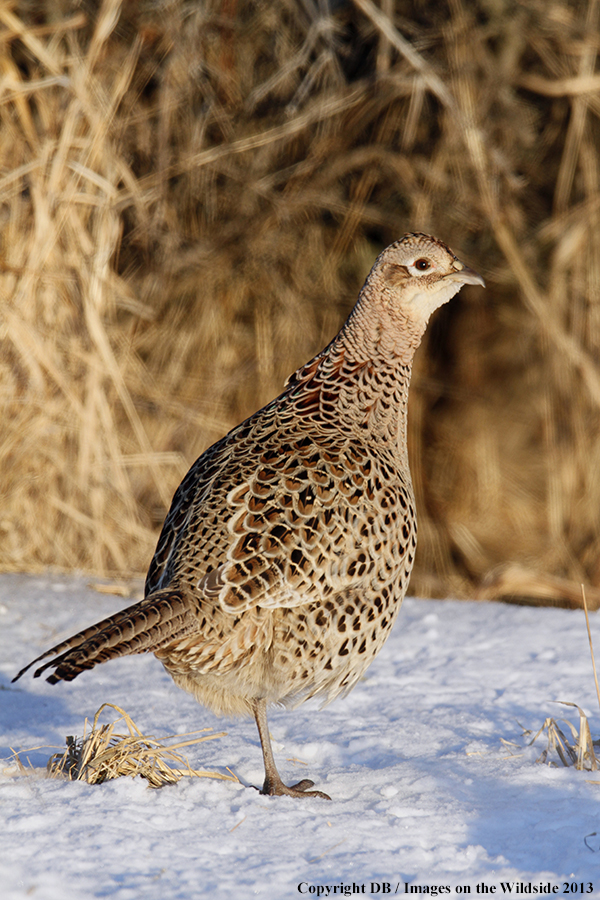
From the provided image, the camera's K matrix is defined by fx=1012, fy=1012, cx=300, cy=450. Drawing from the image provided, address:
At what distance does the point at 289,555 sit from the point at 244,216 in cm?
402

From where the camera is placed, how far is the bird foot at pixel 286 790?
2.75 metres

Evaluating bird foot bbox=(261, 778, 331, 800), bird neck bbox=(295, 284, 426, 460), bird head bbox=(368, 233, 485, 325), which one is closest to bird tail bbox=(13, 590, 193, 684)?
bird foot bbox=(261, 778, 331, 800)

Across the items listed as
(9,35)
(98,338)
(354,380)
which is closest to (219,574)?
(354,380)

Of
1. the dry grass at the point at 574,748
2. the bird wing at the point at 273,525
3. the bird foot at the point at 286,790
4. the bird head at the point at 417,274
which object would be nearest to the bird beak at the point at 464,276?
the bird head at the point at 417,274

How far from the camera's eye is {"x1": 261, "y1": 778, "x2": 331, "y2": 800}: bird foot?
275 cm

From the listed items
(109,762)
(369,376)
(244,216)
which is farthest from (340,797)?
(244,216)

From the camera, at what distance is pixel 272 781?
110 inches

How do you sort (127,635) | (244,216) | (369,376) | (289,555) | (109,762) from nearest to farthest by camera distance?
(127,635)
(109,762)
(289,555)
(369,376)
(244,216)

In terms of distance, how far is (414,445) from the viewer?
7.75m

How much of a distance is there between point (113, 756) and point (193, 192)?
14.3 feet

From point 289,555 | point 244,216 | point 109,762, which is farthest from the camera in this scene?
point 244,216

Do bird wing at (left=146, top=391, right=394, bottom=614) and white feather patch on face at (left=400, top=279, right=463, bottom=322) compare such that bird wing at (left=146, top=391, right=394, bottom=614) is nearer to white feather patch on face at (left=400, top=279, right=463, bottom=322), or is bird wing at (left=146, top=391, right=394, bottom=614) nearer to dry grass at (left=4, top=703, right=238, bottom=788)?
dry grass at (left=4, top=703, right=238, bottom=788)

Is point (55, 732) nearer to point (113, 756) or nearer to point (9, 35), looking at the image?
point (113, 756)

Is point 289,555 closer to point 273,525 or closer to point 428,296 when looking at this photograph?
point 273,525
